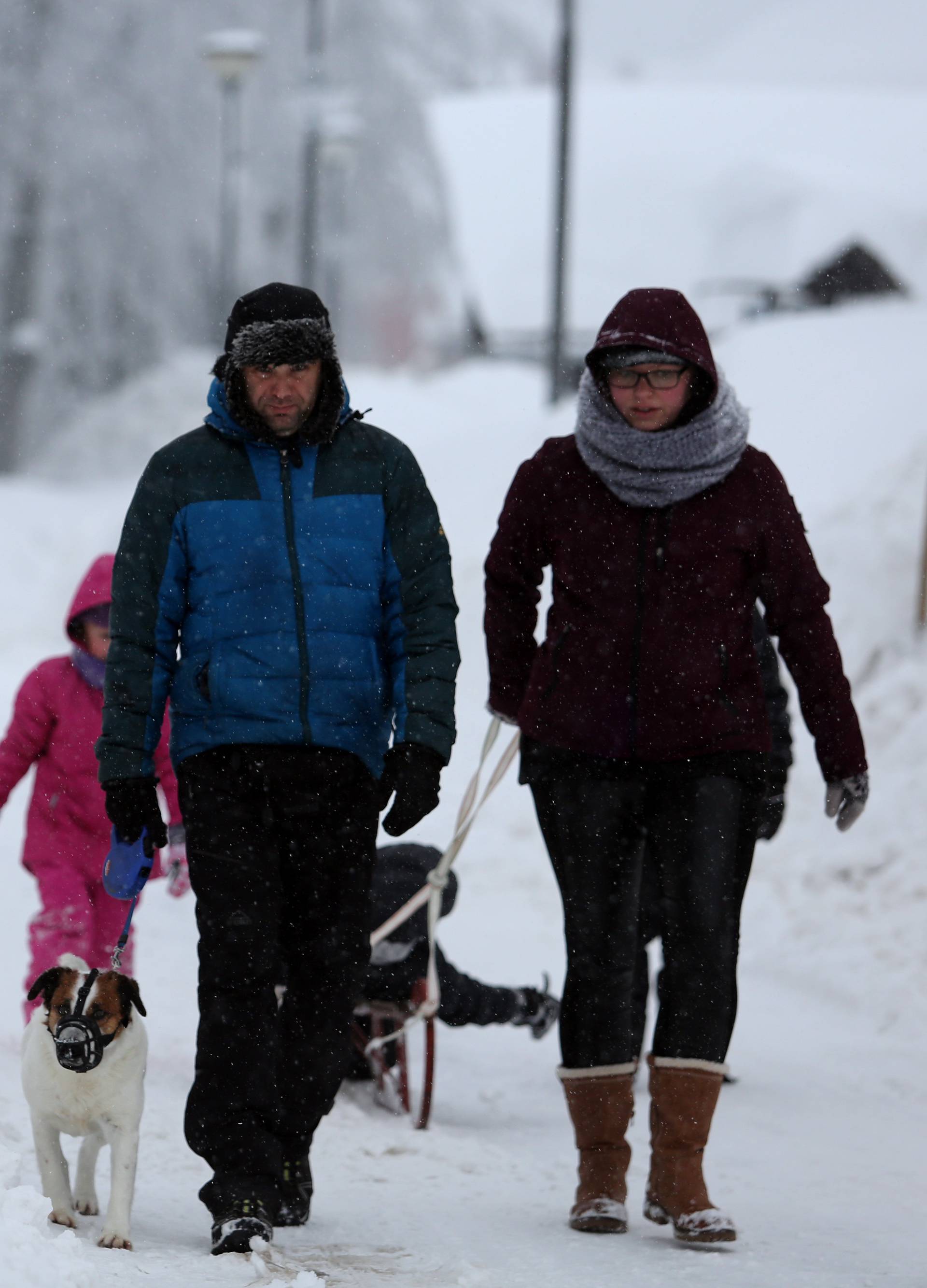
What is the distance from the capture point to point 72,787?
5043 millimetres

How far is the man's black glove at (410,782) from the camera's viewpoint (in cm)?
366

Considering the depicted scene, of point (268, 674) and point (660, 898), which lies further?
point (660, 898)

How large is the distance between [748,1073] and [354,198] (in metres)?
33.6

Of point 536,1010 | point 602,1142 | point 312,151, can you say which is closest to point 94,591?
point 536,1010

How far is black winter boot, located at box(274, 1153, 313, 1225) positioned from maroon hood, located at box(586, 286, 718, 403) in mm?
1776

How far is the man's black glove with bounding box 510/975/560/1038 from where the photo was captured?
221 inches

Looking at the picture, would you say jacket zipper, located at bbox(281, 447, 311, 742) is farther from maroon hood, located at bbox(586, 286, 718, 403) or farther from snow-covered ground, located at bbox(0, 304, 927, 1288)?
snow-covered ground, located at bbox(0, 304, 927, 1288)

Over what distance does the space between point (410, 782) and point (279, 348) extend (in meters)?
0.87

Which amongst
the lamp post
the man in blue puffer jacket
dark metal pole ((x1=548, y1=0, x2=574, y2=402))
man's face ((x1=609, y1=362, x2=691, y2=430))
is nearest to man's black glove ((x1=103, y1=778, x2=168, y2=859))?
the man in blue puffer jacket

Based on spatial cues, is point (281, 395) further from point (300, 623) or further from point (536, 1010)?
point (536, 1010)

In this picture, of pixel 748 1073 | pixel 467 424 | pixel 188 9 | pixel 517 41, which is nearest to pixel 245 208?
pixel 188 9

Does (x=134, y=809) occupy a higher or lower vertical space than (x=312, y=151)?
lower

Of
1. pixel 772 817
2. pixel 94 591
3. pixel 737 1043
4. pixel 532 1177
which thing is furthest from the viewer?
pixel 737 1043

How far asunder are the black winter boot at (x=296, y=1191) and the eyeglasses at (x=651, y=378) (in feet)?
5.67
